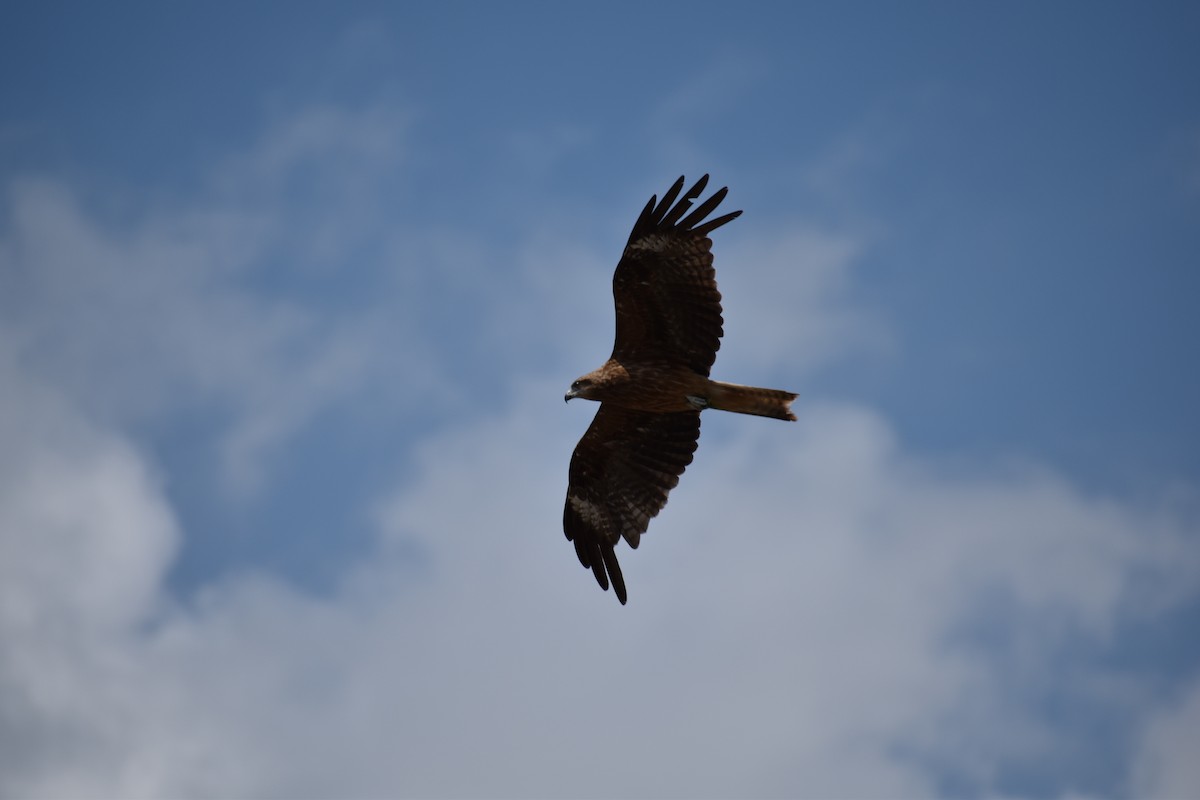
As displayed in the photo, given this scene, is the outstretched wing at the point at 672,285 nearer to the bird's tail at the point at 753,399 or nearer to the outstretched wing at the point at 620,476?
the bird's tail at the point at 753,399

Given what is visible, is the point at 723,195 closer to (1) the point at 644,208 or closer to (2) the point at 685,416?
(1) the point at 644,208

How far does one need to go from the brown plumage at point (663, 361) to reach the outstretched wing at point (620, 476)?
0.01 metres

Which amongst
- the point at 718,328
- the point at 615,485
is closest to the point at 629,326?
the point at 718,328

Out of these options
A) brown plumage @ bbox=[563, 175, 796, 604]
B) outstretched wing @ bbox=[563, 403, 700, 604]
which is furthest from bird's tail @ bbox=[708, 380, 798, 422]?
outstretched wing @ bbox=[563, 403, 700, 604]

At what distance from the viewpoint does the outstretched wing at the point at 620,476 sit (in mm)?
14070

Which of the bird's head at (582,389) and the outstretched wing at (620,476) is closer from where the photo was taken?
the bird's head at (582,389)

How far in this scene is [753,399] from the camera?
12828mm

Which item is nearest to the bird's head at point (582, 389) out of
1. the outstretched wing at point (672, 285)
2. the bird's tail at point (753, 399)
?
the outstretched wing at point (672, 285)

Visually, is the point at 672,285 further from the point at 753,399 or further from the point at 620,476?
the point at 620,476

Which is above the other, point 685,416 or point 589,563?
point 685,416

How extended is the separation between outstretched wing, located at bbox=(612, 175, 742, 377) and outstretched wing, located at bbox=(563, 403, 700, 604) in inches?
45.5

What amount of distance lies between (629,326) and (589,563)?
3.00 meters

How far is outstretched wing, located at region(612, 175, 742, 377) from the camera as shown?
12.6m

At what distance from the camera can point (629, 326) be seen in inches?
512
